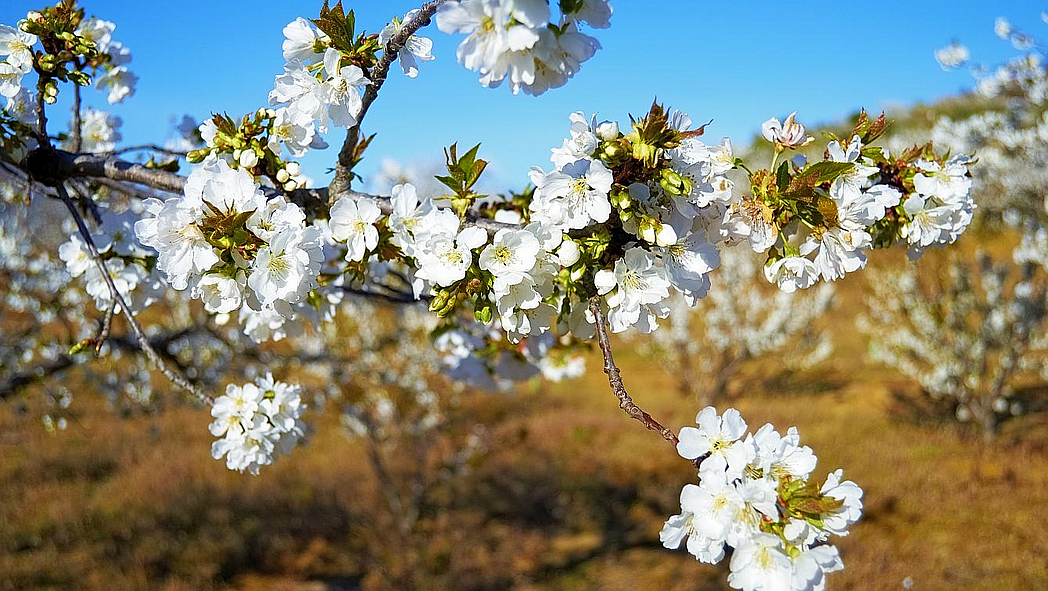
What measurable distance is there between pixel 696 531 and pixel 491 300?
54 cm

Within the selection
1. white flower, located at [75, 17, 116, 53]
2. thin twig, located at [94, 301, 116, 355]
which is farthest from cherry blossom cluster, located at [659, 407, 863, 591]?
white flower, located at [75, 17, 116, 53]

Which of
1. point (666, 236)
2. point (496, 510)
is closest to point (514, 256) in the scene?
point (666, 236)

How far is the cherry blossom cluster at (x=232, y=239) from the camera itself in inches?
41.6

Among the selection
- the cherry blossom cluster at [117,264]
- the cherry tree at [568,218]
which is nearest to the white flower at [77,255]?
the cherry blossom cluster at [117,264]

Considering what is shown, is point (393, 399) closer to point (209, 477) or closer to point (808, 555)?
point (209, 477)

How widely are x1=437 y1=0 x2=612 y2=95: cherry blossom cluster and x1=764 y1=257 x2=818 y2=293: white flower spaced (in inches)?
21.5

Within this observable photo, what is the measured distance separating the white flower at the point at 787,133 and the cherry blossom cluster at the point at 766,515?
0.56 m

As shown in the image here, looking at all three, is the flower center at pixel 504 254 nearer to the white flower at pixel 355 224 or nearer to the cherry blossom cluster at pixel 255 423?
the white flower at pixel 355 224

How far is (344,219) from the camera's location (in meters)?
1.16

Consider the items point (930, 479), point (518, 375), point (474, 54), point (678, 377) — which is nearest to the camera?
point (474, 54)

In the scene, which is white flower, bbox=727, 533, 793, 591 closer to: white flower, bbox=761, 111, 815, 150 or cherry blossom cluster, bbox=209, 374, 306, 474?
white flower, bbox=761, 111, 815, 150

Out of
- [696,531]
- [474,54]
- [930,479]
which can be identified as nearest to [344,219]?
[474,54]

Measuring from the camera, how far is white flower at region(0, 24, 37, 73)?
143 cm

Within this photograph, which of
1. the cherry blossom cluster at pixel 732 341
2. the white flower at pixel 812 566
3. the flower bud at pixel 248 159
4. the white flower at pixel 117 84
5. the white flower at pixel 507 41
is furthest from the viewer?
the cherry blossom cluster at pixel 732 341
